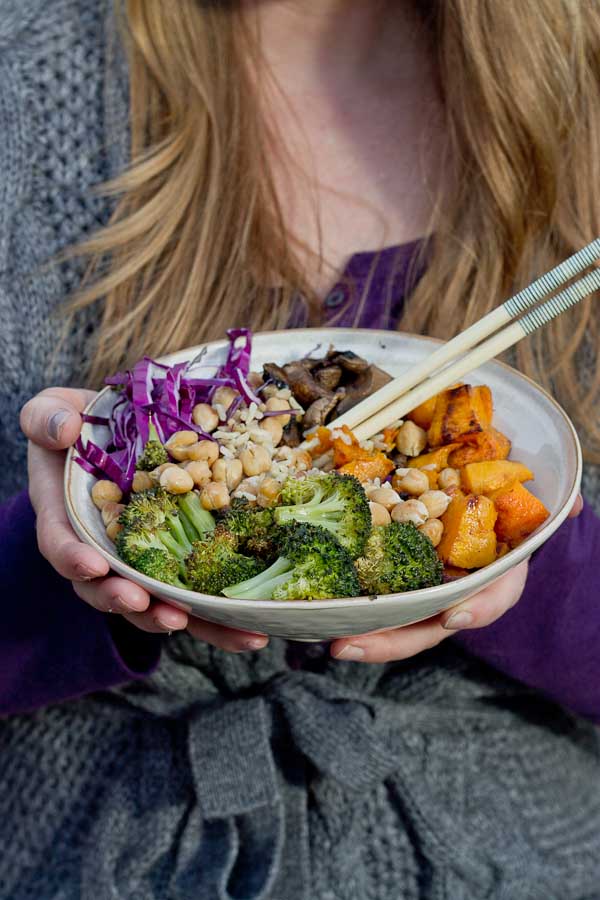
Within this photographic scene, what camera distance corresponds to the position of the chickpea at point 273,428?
1258mm

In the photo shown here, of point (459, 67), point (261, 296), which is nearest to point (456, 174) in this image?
point (459, 67)

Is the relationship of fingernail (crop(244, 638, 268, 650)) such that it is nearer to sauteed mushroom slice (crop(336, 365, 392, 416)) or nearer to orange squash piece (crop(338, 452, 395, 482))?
orange squash piece (crop(338, 452, 395, 482))

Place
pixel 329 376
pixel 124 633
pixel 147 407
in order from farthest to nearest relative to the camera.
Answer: pixel 124 633 → pixel 329 376 → pixel 147 407

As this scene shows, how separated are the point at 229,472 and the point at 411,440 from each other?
0.88 feet

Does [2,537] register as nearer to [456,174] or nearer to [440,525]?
[440,525]

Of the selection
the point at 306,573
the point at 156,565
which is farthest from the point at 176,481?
the point at 306,573

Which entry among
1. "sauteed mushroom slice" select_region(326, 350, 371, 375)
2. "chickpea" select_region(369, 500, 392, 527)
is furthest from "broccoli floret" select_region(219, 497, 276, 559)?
"sauteed mushroom slice" select_region(326, 350, 371, 375)

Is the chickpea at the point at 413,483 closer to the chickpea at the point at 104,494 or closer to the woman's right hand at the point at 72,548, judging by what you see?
the woman's right hand at the point at 72,548

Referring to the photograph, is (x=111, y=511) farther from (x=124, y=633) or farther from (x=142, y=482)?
(x=124, y=633)

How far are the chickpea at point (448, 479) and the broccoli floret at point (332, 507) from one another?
14 cm

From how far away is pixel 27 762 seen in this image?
1.73m

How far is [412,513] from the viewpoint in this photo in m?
1.11

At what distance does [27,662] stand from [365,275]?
0.96 metres

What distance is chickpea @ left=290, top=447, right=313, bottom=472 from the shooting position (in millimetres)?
1193
